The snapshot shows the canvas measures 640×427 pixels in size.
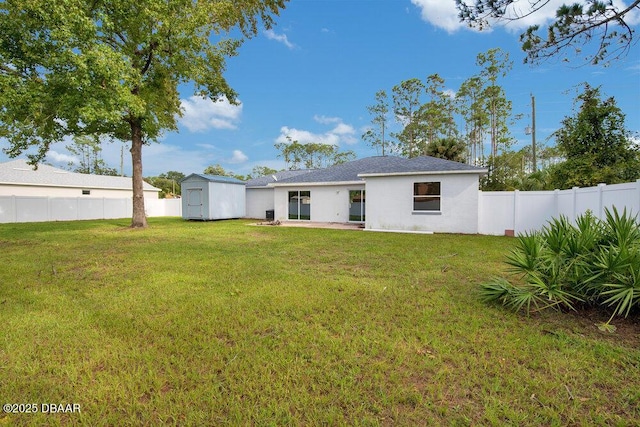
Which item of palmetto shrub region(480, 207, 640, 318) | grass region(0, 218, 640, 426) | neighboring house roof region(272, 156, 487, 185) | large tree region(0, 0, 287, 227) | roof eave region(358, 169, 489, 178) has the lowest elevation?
grass region(0, 218, 640, 426)

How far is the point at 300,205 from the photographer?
18.1m

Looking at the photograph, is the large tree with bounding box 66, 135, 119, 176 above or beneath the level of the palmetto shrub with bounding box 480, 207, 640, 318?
above

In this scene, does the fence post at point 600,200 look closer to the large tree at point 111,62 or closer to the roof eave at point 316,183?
the roof eave at point 316,183

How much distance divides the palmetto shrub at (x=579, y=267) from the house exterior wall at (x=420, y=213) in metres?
8.30

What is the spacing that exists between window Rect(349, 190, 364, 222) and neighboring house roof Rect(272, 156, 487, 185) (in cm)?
94

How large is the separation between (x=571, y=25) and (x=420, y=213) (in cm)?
840

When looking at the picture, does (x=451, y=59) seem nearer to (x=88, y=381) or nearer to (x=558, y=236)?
(x=558, y=236)

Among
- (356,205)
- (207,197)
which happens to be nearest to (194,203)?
(207,197)

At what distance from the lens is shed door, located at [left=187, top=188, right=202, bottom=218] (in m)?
19.2

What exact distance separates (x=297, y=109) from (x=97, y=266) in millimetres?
25310

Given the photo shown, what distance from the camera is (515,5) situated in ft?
17.8

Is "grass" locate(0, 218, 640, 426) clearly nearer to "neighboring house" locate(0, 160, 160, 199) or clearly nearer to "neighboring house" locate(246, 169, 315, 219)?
"neighboring house" locate(246, 169, 315, 219)

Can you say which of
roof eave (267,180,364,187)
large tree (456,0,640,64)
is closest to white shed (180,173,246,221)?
roof eave (267,180,364,187)

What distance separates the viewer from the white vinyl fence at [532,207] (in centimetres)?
784
